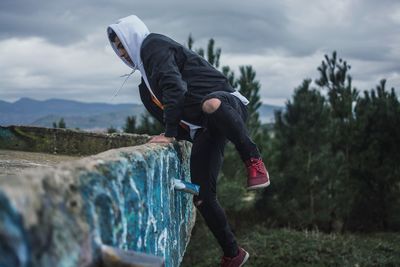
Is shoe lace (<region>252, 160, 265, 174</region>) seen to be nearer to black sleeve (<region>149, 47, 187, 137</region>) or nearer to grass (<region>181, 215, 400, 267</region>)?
black sleeve (<region>149, 47, 187, 137</region>)

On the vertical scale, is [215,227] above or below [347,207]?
above

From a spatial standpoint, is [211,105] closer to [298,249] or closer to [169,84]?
[169,84]

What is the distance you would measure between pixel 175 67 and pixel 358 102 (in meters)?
14.0

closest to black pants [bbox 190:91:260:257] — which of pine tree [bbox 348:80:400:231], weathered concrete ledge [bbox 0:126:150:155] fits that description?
weathered concrete ledge [bbox 0:126:150:155]

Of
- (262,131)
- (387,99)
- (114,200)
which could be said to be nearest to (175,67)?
(114,200)

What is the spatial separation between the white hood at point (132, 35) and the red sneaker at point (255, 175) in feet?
2.93

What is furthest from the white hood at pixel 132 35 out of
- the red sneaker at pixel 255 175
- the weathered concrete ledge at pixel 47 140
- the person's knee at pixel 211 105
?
the weathered concrete ledge at pixel 47 140

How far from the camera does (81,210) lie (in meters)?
1.70

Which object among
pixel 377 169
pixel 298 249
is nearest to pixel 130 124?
pixel 298 249

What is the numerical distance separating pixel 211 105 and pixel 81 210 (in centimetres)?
189

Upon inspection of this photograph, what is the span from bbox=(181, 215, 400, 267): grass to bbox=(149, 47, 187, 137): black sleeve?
28.7ft

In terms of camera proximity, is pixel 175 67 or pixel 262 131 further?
pixel 262 131

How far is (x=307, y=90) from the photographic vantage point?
15.9m

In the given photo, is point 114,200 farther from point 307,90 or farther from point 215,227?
point 307,90
